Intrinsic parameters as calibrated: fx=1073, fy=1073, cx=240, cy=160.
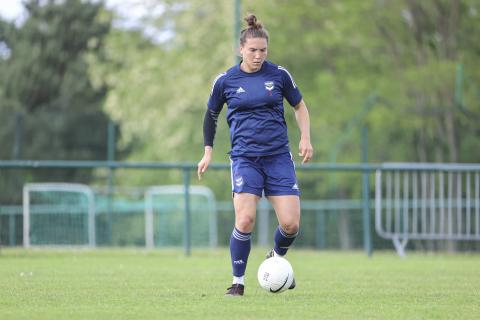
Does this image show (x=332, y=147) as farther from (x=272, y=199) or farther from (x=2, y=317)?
(x=2, y=317)

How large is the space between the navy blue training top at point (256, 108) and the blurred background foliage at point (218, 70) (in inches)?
506

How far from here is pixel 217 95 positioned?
8.99 meters

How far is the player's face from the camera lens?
28.1 ft

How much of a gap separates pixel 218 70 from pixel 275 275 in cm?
2658

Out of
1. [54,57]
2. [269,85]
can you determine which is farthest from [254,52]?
→ [54,57]

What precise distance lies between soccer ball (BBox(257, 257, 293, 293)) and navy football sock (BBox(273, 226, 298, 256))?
1.47ft

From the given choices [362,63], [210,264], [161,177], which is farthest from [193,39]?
[210,264]

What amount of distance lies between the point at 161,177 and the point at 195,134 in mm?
1811

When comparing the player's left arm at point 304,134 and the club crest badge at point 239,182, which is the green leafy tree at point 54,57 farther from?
the club crest badge at point 239,182

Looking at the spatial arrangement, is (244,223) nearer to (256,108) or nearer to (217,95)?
(256,108)

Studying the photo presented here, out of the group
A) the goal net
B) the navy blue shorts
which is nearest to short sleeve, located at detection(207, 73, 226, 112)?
the navy blue shorts

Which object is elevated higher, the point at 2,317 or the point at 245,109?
the point at 245,109

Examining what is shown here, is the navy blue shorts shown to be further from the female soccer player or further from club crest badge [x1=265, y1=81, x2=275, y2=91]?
club crest badge [x1=265, y1=81, x2=275, y2=91]

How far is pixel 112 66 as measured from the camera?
3872 centimetres
